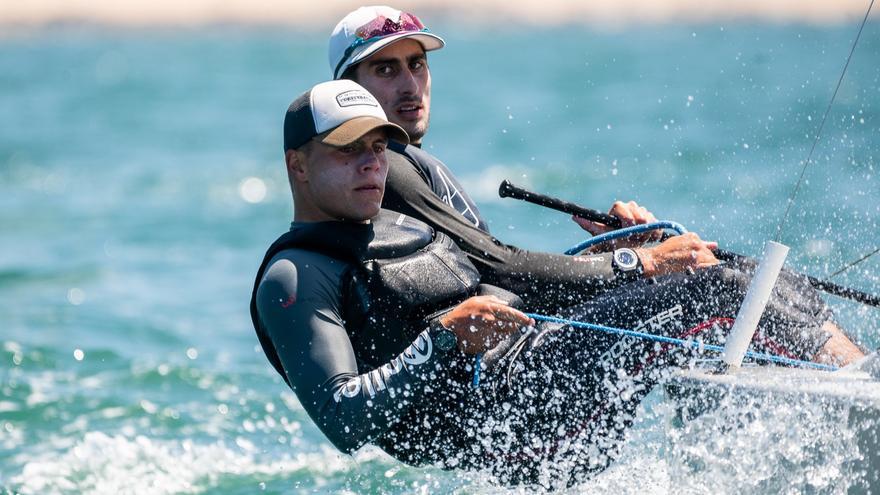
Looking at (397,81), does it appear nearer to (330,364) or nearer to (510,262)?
(510,262)

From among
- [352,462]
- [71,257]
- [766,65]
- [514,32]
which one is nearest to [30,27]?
[514,32]

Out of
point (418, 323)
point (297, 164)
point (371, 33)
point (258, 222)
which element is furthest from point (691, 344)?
point (258, 222)

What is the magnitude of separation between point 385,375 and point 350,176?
0.71 meters

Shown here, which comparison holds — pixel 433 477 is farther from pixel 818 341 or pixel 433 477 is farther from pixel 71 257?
pixel 71 257

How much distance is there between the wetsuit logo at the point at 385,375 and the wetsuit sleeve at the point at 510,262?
73cm

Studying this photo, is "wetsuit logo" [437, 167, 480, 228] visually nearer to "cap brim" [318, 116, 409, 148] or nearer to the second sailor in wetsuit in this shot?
the second sailor in wetsuit

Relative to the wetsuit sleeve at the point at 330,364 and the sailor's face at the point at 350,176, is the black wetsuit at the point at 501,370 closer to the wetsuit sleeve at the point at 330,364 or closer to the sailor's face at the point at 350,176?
the wetsuit sleeve at the point at 330,364

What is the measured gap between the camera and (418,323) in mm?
4113

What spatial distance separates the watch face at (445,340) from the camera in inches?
144

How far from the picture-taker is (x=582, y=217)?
4980 millimetres

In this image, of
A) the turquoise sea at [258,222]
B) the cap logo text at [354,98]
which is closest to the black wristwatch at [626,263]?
the turquoise sea at [258,222]

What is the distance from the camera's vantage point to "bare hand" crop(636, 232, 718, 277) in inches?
165

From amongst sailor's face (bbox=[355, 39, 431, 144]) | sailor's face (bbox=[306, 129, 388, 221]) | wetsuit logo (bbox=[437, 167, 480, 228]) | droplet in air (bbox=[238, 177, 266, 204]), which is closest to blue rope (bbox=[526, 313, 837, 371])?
sailor's face (bbox=[306, 129, 388, 221])

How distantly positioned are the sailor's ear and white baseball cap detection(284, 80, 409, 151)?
2 cm
